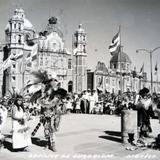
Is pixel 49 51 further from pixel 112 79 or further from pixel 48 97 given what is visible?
pixel 48 97

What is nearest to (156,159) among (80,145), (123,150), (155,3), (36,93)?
(123,150)

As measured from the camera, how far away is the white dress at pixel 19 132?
438 cm

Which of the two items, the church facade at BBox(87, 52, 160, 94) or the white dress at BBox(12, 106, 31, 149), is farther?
the church facade at BBox(87, 52, 160, 94)

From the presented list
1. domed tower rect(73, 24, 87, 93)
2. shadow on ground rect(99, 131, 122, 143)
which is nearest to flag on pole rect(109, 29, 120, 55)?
Result: shadow on ground rect(99, 131, 122, 143)

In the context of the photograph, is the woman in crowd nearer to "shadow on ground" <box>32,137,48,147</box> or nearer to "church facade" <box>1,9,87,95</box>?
"shadow on ground" <box>32,137,48,147</box>

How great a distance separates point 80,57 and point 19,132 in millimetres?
32283

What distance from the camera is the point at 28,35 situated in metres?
37.2

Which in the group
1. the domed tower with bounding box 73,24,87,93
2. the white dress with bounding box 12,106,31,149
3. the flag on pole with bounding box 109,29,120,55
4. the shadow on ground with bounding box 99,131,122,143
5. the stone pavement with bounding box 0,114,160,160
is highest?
the domed tower with bounding box 73,24,87,93

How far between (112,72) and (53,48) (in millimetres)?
12870

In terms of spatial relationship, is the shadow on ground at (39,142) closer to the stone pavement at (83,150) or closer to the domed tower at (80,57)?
the stone pavement at (83,150)

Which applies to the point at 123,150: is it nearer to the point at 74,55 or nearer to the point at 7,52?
the point at 7,52

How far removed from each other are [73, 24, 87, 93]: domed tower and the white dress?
29.5 metres

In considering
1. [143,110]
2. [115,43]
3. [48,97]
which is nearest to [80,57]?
[115,43]

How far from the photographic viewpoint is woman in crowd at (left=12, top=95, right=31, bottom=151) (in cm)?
439
